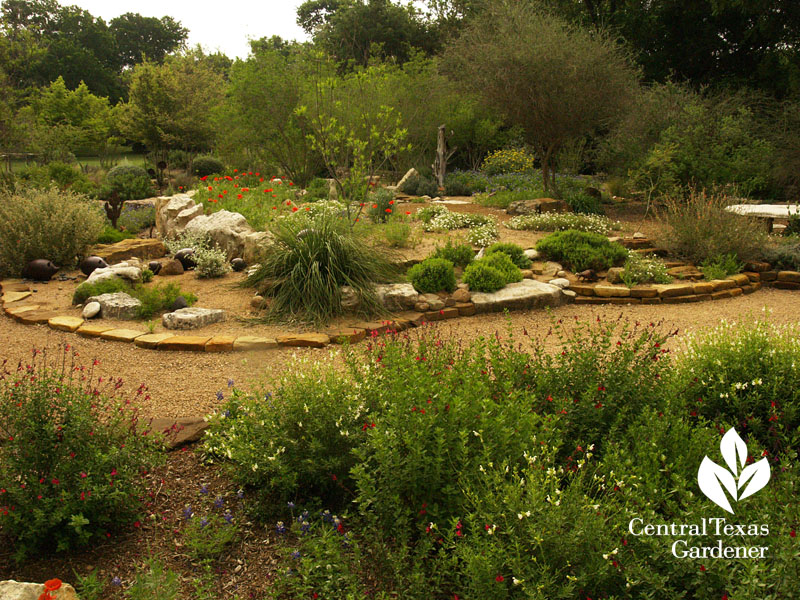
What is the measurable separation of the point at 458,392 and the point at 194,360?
307cm

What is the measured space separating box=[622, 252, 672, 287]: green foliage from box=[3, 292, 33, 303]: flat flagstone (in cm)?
731

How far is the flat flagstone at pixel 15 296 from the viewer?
6.75m

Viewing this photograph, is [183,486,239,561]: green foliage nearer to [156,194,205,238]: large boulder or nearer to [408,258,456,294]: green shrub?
[408,258,456,294]: green shrub

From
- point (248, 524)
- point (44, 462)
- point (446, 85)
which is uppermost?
point (446, 85)

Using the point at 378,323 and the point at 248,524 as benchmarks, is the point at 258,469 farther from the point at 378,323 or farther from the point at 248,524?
the point at 378,323

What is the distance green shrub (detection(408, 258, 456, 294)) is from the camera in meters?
6.55

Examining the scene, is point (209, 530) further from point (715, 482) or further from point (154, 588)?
point (715, 482)

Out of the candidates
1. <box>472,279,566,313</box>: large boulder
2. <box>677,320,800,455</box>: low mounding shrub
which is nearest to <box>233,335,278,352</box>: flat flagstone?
<box>472,279,566,313</box>: large boulder

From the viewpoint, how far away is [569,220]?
9773 millimetres

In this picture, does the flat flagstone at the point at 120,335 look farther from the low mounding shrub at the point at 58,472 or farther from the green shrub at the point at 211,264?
the low mounding shrub at the point at 58,472

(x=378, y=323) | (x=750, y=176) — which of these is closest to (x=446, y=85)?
(x=750, y=176)

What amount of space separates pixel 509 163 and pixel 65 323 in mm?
13797

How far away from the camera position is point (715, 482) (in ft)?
7.91

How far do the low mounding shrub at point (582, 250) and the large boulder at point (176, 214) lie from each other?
5.57 meters
